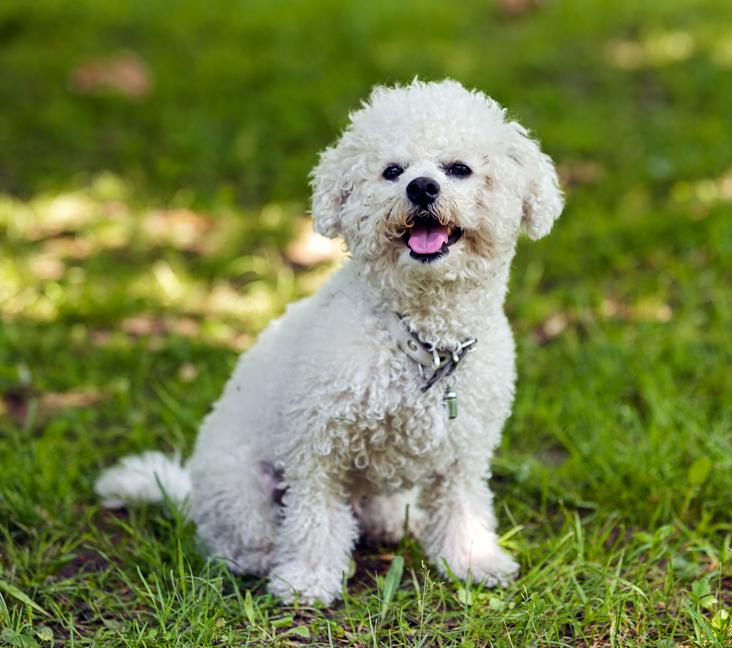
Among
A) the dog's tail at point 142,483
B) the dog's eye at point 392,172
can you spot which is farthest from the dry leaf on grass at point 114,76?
the dog's eye at point 392,172

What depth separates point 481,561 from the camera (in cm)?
288

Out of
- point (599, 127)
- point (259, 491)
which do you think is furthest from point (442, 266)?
point (599, 127)

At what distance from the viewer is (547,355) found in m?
4.12

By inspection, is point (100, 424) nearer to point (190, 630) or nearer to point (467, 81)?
point (190, 630)

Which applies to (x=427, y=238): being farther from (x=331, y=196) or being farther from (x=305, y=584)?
(x=305, y=584)

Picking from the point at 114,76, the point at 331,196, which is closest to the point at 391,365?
the point at 331,196

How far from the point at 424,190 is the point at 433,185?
25 millimetres

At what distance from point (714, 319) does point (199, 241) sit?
8.52ft

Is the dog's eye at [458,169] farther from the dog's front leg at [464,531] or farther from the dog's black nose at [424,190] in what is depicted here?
the dog's front leg at [464,531]

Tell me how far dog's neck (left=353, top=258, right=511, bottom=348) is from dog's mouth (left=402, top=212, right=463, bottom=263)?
10cm

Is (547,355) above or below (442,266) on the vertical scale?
below

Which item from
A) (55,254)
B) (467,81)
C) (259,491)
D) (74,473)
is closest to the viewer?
(259,491)

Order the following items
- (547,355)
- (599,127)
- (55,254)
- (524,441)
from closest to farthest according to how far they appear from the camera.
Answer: (524,441), (547,355), (55,254), (599,127)

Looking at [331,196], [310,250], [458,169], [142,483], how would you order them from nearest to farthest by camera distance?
[458,169] → [331,196] → [142,483] → [310,250]
